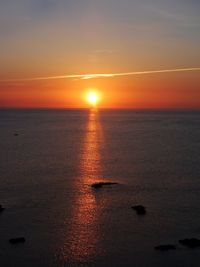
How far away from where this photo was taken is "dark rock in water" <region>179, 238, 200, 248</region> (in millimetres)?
31780

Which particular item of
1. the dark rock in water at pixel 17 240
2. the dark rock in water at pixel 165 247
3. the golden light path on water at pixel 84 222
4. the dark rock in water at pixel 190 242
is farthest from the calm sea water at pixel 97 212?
the dark rock in water at pixel 190 242

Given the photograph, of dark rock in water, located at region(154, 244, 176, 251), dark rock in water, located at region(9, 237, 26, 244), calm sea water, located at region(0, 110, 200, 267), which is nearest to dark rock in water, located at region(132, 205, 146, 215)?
calm sea water, located at region(0, 110, 200, 267)

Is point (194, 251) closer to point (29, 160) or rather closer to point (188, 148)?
point (29, 160)

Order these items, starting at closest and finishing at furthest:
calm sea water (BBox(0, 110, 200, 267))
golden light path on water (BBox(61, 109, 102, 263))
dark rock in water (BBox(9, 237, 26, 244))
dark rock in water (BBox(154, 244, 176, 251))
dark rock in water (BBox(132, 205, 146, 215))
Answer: calm sea water (BBox(0, 110, 200, 267))
dark rock in water (BBox(154, 244, 176, 251))
golden light path on water (BBox(61, 109, 102, 263))
dark rock in water (BBox(9, 237, 26, 244))
dark rock in water (BBox(132, 205, 146, 215))

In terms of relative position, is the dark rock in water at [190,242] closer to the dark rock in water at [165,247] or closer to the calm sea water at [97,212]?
the calm sea water at [97,212]

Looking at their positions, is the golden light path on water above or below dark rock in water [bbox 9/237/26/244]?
below

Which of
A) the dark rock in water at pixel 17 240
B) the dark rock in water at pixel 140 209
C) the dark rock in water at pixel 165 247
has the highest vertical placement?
the dark rock in water at pixel 17 240

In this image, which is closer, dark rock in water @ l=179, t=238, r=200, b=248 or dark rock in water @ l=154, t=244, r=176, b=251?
dark rock in water @ l=154, t=244, r=176, b=251

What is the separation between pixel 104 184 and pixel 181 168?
19.9 meters

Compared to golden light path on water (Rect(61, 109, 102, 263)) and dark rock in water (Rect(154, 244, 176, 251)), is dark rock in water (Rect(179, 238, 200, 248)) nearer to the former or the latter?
dark rock in water (Rect(154, 244, 176, 251))

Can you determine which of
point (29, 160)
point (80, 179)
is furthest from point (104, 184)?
point (29, 160)

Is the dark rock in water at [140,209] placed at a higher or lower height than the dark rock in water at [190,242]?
higher

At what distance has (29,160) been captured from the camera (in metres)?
78.1

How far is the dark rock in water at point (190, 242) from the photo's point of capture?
31.8m
